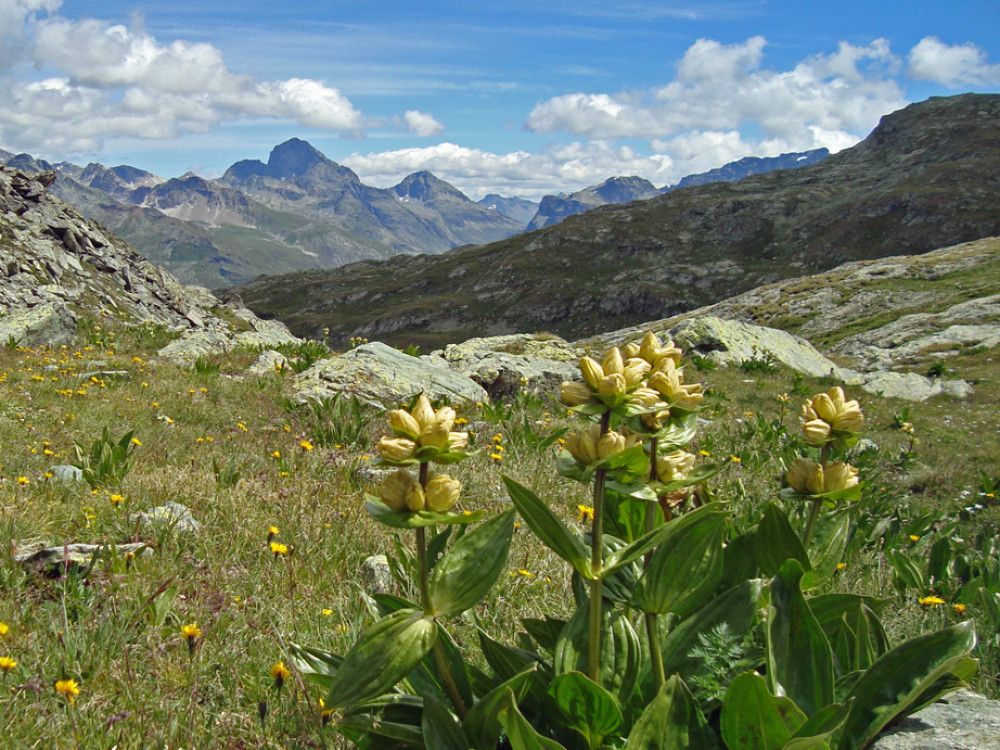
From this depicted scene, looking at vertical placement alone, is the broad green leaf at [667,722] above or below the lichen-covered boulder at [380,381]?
below

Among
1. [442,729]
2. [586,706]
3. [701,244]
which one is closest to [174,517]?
[442,729]

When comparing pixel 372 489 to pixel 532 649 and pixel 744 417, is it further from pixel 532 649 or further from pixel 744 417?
pixel 744 417

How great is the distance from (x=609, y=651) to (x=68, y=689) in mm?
2131

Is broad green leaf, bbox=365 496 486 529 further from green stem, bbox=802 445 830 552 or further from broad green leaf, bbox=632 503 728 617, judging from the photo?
green stem, bbox=802 445 830 552

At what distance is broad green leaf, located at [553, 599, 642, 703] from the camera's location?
6.61ft

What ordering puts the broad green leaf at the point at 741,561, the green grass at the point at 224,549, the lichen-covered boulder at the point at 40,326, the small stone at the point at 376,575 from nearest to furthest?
the broad green leaf at the point at 741,561 → the green grass at the point at 224,549 → the small stone at the point at 376,575 → the lichen-covered boulder at the point at 40,326

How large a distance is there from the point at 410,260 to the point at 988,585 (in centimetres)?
17094

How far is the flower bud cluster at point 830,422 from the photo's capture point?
6.84 feet

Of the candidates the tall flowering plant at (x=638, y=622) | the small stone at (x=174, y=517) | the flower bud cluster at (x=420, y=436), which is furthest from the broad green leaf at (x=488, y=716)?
the small stone at (x=174, y=517)

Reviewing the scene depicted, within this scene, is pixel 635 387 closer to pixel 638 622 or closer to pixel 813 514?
pixel 813 514

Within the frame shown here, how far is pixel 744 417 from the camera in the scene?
38.7 ft

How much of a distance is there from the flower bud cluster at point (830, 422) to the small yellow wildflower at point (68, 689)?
9.70 feet

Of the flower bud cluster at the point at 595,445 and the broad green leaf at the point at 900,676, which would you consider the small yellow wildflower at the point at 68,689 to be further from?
the broad green leaf at the point at 900,676

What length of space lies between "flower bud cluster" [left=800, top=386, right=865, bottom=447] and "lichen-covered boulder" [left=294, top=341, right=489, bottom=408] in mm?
7628
